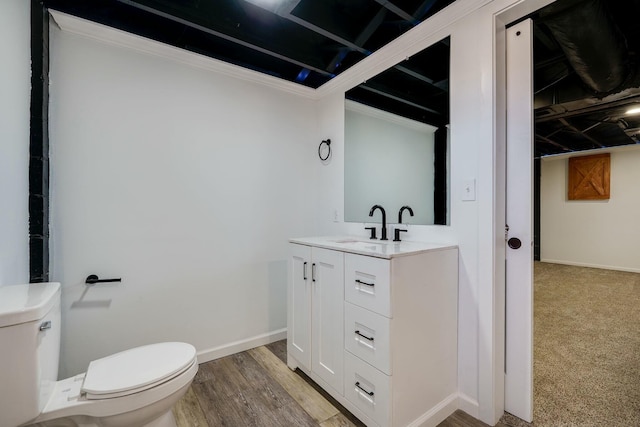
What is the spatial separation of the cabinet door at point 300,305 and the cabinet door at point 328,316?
0.21ft

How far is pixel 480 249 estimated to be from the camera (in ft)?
5.03

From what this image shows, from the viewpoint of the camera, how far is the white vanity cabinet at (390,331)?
1345 mm

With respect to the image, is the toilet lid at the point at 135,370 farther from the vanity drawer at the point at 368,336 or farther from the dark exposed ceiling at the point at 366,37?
the dark exposed ceiling at the point at 366,37

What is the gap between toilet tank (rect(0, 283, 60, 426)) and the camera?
966mm

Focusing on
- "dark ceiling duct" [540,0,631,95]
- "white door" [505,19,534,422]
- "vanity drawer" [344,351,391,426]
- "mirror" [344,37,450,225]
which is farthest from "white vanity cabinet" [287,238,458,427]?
"dark ceiling duct" [540,0,631,95]

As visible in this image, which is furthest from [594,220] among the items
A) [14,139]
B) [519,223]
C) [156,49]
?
[14,139]

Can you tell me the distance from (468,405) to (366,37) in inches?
95.9

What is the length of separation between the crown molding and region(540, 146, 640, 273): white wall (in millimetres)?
6198

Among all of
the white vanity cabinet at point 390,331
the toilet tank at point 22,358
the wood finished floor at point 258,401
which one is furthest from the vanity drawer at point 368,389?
the toilet tank at point 22,358

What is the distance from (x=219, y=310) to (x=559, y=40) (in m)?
3.01

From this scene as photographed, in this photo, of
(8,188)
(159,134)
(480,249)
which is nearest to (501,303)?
(480,249)

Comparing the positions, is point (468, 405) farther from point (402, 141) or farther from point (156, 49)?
point (156, 49)

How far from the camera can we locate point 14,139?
4.59 ft

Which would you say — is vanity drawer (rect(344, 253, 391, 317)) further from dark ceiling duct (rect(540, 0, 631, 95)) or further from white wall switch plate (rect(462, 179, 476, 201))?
dark ceiling duct (rect(540, 0, 631, 95))
